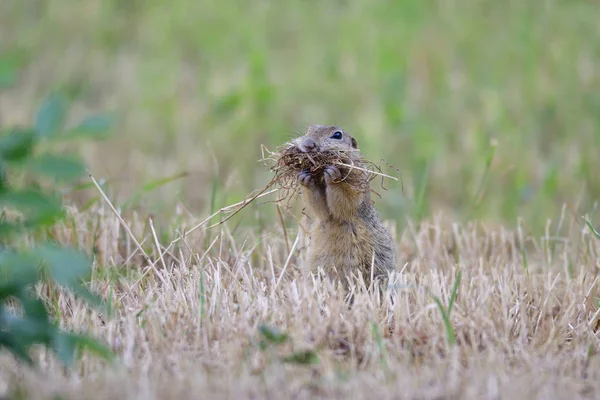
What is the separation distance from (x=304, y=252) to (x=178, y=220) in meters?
0.95

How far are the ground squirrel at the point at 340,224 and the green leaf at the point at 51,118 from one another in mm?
2131

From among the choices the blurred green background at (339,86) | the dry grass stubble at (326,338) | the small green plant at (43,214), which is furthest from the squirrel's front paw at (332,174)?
the blurred green background at (339,86)

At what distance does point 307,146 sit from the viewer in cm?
479

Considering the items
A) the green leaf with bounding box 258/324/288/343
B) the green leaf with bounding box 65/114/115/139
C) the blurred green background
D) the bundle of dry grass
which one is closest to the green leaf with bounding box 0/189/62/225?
the green leaf with bounding box 65/114/115/139

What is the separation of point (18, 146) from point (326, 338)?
1.48 meters

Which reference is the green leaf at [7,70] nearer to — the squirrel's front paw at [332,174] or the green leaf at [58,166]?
the green leaf at [58,166]

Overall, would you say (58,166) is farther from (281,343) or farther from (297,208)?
(297,208)

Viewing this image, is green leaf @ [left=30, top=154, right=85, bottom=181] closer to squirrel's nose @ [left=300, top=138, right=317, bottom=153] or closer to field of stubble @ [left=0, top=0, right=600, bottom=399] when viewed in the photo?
field of stubble @ [left=0, top=0, right=600, bottom=399]

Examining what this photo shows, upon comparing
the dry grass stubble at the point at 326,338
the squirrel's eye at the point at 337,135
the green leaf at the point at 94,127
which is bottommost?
the dry grass stubble at the point at 326,338

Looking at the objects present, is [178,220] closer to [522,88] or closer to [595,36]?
[522,88]

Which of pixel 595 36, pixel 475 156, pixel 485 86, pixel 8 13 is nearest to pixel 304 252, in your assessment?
pixel 475 156

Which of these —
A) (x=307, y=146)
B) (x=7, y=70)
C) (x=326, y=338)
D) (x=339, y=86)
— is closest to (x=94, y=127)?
(x=7, y=70)

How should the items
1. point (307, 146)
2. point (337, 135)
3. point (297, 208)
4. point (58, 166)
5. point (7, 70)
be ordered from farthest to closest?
point (297, 208), point (337, 135), point (307, 146), point (7, 70), point (58, 166)

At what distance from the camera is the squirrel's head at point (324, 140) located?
189 inches
